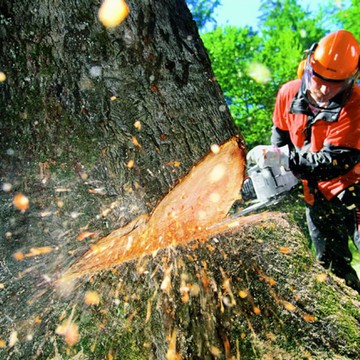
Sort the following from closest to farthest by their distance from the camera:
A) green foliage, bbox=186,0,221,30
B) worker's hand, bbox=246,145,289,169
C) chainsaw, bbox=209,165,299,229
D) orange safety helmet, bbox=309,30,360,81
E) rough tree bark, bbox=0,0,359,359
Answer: rough tree bark, bbox=0,0,359,359 → orange safety helmet, bbox=309,30,360,81 → worker's hand, bbox=246,145,289,169 → chainsaw, bbox=209,165,299,229 → green foliage, bbox=186,0,221,30

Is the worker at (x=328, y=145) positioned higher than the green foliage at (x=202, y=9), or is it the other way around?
the green foliage at (x=202, y=9)

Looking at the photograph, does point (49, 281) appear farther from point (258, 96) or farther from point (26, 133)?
point (258, 96)

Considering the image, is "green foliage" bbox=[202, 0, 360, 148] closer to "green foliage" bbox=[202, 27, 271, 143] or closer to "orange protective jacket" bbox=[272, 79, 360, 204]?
"green foliage" bbox=[202, 27, 271, 143]

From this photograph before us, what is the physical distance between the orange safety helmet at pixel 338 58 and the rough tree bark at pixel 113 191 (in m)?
1.48

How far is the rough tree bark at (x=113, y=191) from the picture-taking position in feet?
5.29

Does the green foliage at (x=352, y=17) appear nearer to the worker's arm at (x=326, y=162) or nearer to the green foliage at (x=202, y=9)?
the green foliage at (x=202, y=9)

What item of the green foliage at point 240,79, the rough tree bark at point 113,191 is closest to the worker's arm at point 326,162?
the rough tree bark at point 113,191

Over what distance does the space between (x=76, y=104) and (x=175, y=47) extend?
56 centimetres

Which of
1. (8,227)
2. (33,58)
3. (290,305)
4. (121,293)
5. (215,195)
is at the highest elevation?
(33,58)

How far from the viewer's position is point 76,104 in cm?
161

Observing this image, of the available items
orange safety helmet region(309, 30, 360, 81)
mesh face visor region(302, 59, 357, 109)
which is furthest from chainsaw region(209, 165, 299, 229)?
orange safety helmet region(309, 30, 360, 81)

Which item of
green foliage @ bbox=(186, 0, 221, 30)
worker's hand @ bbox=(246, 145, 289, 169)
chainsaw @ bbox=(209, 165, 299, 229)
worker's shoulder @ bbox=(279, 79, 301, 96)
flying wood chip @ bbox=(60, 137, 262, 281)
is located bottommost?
chainsaw @ bbox=(209, 165, 299, 229)

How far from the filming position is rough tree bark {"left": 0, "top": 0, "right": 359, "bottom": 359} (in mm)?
1612

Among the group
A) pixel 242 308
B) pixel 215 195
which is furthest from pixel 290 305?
pixel 215 195
